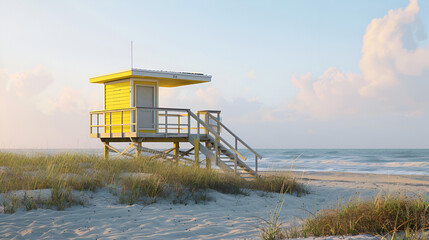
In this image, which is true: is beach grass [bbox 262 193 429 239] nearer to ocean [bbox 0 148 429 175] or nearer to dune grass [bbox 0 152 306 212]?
dune grass [bbox 0 152 306 212]

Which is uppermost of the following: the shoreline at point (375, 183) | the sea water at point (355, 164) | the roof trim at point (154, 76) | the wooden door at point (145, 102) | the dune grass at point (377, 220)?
the roof trim at point (154, 76)

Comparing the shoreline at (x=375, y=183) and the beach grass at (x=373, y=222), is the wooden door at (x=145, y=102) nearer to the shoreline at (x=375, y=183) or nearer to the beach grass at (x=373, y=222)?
the shoreline at (x=375, y=183)

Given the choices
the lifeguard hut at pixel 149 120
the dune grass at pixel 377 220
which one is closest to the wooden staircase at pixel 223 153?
the lifeguard hut at pixel 149 120

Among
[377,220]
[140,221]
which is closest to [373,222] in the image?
[377,220]

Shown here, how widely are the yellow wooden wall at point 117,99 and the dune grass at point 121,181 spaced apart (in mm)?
4367

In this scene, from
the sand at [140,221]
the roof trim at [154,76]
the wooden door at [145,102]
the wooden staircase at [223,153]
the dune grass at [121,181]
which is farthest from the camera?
the wooden door at [145,102]

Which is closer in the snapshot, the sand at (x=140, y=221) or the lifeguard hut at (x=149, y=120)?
the sand at (x=140, y=221)

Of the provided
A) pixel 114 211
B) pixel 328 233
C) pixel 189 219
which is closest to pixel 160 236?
→ pixel 189 219

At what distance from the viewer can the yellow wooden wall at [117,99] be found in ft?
60.5

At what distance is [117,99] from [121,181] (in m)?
8.39

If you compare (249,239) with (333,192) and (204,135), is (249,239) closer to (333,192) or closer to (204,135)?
(333,192)

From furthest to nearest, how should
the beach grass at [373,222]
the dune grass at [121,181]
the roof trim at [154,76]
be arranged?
the roof trim at [154,76] < the dune grass at [121,181] < the beach grass at [373,222]

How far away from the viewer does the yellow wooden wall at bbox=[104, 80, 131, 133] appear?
Result: 1844 centimetres

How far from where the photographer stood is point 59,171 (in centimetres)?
1228
